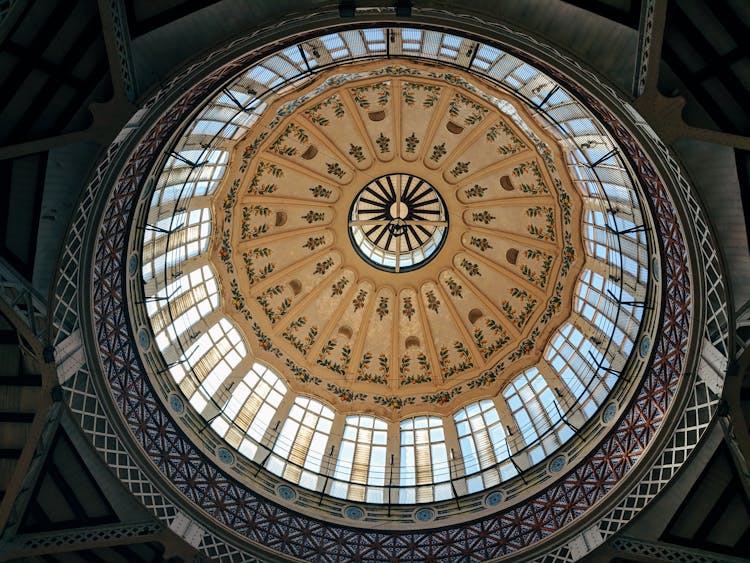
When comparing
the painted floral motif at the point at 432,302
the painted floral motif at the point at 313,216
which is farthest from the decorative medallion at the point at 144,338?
the painted floral motif at the point at 432,302

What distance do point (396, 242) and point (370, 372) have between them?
22.7 ft

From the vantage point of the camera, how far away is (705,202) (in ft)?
47.4

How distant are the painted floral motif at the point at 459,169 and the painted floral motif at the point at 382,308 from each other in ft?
22.4

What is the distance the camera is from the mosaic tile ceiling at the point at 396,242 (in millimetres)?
26891

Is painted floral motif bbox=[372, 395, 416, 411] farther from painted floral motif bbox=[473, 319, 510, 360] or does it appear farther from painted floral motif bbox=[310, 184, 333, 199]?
painted floral motif bbox=[310, 184, 333, 199]

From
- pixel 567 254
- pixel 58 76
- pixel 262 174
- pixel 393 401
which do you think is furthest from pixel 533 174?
pixel 58 76

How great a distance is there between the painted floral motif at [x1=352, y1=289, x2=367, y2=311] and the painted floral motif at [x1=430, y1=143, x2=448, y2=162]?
7193mm

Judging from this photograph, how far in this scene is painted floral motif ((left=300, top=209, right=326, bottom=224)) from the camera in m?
30.6

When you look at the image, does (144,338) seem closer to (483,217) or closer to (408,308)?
(408,308)

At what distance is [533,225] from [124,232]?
17455mm

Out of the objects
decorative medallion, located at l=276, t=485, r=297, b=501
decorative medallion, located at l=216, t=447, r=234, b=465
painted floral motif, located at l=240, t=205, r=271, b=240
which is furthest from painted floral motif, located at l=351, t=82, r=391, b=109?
decorative medallion, located at l=276, t=485, r=297, b=501

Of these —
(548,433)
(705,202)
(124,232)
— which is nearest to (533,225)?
(548,433)

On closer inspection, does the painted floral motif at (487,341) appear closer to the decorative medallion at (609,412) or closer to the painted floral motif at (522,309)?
the painted floral motif at (522,309)

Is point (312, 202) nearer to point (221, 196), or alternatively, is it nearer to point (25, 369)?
point (221, 196)
